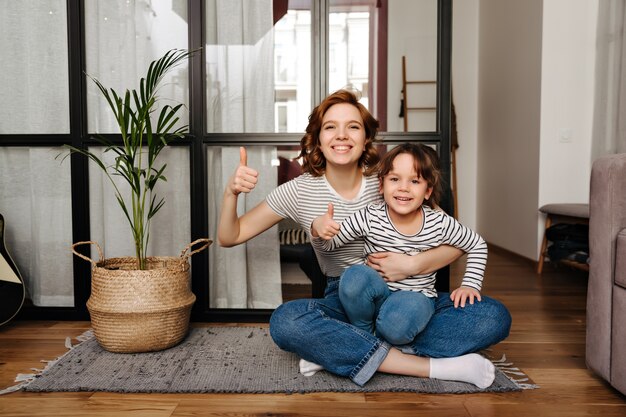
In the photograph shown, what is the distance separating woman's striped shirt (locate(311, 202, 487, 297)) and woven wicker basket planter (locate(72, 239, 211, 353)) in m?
0.64

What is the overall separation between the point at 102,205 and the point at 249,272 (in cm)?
70

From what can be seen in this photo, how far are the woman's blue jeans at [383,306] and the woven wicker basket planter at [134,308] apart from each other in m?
→ 0.65

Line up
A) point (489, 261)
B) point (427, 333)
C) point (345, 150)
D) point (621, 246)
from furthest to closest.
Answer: point (489, 261), point (345, 150), point (427, 333), point (621, 246)

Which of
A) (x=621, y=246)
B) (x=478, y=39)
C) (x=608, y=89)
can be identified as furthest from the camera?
(x=478, y=39)

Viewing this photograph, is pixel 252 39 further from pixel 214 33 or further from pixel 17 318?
pixel 17 318

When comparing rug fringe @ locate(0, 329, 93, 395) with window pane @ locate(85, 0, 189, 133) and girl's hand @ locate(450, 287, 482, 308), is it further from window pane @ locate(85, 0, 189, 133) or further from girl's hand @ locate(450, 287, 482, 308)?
girl's hand @ locate(450, 287, 482, 308)

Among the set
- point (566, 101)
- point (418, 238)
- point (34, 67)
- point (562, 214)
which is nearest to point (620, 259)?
point (418, 238)

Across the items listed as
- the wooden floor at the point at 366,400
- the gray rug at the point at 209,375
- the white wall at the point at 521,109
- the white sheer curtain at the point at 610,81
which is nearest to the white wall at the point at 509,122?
the white wall at the point at 521,109

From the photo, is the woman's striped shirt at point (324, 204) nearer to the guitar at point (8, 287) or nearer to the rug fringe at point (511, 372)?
the rug fringe at point (511, 372)

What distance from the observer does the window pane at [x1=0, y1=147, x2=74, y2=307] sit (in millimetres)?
2311

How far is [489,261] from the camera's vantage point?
13.2 feet

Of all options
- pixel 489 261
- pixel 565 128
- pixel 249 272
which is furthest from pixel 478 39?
pixel 249 272

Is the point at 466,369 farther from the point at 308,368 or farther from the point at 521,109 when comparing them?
the point at 521,109

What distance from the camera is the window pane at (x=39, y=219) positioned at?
231 cm
